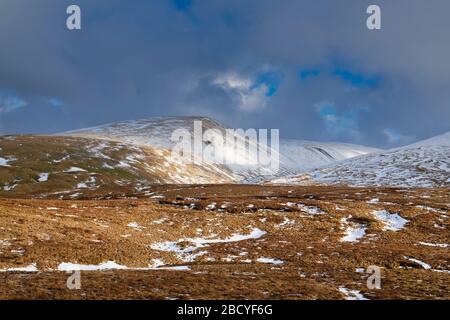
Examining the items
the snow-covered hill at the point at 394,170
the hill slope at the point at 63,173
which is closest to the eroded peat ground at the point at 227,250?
the hill slope at the point at 63,173

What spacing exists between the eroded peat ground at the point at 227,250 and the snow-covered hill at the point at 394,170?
81774mm

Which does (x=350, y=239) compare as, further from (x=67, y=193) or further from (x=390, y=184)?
(x=390, y=184)

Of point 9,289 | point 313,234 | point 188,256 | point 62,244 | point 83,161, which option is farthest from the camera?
point 83,161

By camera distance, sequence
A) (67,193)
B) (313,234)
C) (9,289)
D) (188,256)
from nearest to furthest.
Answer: (9,289) < (188,256) < (313,234) < (67,193)

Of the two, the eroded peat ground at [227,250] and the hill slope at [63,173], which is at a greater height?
the hill slope at [63,173]

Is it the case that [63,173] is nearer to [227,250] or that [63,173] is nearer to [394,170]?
[394,170]

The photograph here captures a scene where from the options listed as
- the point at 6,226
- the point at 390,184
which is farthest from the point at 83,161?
the point at 6,226

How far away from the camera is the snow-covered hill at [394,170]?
13862cm

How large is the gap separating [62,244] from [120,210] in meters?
21.0

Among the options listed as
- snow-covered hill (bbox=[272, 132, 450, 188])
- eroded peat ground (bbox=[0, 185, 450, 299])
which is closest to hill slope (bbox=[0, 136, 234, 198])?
eroded peat ground (bbox=[0, 185, 450, 299])

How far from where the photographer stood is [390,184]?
13538 cm

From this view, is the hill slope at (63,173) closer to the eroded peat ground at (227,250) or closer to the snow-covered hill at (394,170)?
the eroded peat ground at (227,250)

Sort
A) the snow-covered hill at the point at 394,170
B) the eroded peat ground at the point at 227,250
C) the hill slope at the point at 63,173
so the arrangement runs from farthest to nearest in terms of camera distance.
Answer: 1. the snow-covered hill at the point at 394,170
2. the hill slope at the point at 63,173
3. the eroded peat ground at the point at 227,250
